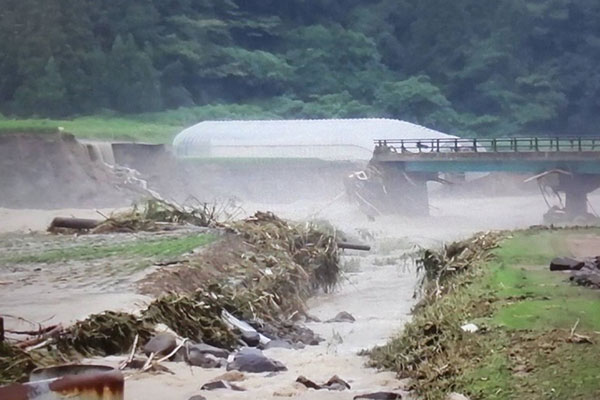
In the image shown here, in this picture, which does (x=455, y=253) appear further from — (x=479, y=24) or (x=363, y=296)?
(x=479, y=24)

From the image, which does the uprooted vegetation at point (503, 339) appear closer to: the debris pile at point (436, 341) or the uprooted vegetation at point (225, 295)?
the debris pile at point (436, 341)

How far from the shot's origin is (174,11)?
63.1ft

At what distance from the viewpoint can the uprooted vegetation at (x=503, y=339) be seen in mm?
4652

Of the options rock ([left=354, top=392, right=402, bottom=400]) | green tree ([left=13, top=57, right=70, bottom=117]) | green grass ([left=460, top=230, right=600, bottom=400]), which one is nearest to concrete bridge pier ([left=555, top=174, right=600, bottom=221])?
green grass ([left=460, top=230, right=600, bottom=400])

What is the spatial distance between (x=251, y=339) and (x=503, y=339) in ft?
7.73

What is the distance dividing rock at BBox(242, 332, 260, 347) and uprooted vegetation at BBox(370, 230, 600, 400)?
3.65 ft

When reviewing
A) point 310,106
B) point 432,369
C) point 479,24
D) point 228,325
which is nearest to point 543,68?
point 479,24

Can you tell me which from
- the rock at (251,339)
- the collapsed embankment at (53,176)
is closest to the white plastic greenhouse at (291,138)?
the collapsed embankment at (53,176)

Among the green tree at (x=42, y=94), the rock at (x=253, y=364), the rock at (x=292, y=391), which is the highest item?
the green tree at (x=42, y=94)

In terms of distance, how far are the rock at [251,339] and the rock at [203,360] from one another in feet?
3.51

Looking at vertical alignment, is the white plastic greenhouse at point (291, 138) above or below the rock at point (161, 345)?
above

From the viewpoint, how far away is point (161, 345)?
244 inches

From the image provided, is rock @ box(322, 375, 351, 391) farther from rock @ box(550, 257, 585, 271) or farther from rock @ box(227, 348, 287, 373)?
rock @ box(550, 257, 585, 271)

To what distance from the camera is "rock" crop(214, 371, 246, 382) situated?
5664 millimetres
